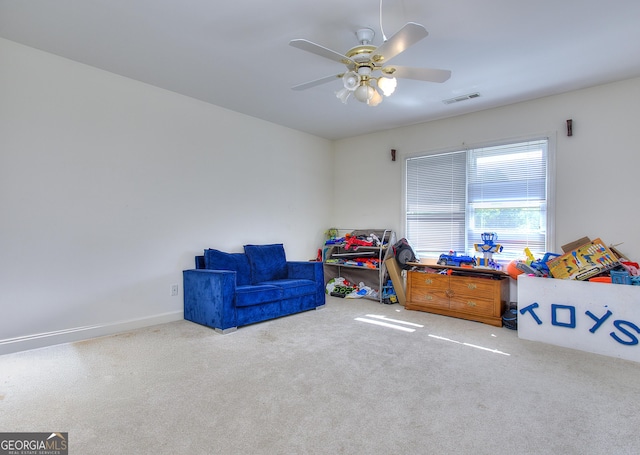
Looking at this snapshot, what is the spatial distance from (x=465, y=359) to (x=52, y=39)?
14.3 feet

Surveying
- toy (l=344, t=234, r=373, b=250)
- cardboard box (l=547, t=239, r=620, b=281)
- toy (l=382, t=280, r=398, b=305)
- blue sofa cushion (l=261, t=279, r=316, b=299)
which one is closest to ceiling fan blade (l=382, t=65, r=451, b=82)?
cardboard box (l=547, t=239, r=620, b=281)

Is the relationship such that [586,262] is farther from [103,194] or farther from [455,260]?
[103,194]

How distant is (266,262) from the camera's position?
4.40 metres

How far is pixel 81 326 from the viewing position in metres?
3.14

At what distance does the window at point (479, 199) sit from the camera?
13.0 feet

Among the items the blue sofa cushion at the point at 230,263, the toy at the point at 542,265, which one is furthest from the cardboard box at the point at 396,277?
the blue sofa cushion at the point at 230,263

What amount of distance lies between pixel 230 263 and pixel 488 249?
3.13 metres

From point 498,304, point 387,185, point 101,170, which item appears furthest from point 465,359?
point 101,170

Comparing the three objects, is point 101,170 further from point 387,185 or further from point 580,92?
point 580,92

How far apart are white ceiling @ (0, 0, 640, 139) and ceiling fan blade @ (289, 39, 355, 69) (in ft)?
1.17

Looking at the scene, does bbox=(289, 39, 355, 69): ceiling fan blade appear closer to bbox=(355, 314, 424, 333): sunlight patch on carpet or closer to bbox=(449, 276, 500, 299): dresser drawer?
bbox=(355, 314, 424, 333): sunlight patch on carpet

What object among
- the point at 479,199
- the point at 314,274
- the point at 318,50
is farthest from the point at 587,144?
the point at 314,274

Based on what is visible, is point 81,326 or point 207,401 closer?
point 207,401

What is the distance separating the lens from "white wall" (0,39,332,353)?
2.83 m
